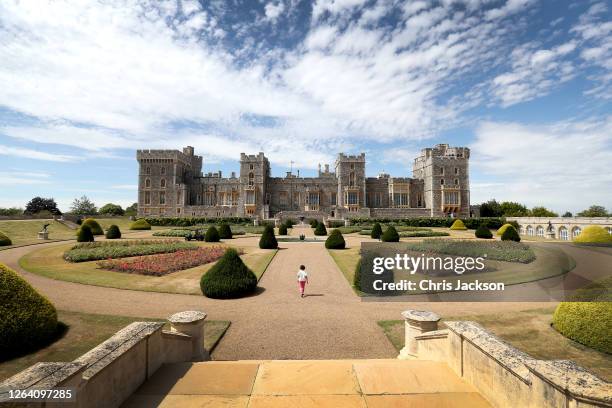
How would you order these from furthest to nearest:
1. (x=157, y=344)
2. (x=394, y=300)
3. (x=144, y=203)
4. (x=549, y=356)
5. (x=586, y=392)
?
(x=144, y=203), (x=394, y=300), (x=549, y=356), (x=157, y=344), (x=586, y=392)

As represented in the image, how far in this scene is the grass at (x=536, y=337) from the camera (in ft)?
23.7

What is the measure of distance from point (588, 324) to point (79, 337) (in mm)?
13023

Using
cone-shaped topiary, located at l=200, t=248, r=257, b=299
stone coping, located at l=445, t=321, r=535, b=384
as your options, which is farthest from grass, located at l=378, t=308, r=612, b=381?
cone-shaped topiary, located at l=200, t=248, r=257, b=299

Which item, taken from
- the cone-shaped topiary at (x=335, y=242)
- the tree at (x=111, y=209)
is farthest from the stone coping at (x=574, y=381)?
the tree at (x=111, y=209)

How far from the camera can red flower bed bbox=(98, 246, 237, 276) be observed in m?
17.0

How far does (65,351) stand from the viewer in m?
7.53

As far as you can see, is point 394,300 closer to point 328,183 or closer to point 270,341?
point 270,341

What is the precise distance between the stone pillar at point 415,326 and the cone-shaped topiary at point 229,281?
25.0 feet

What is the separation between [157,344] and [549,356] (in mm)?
8480

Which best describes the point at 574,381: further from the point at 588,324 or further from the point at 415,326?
the point at 588,324

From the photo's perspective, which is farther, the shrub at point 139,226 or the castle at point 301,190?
the castle at point 301,190

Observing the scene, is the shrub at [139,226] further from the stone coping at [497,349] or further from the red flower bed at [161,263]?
the stone coping at [497,349]

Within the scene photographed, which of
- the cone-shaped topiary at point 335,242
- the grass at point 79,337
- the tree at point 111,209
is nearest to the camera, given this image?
the grass at point 79,337

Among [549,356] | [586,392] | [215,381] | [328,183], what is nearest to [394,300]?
[549,356]
